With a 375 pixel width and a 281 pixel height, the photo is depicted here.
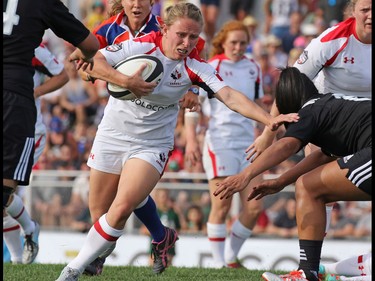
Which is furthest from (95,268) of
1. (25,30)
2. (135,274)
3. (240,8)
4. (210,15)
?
(240,8)

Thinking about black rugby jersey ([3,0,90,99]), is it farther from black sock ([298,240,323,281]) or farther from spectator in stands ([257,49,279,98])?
spectator in stands ([257,49,279,98])

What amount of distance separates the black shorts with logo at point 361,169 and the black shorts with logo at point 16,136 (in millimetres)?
2217

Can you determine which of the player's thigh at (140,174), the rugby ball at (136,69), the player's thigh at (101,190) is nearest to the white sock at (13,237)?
the player's thigh at (101,190)

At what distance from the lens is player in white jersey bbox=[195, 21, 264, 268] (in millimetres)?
10375

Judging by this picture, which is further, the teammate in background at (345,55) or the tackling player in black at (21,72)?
the teammate in background at (345,55)

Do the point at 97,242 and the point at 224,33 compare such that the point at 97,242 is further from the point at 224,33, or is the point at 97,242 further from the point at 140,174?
the point at 224,33

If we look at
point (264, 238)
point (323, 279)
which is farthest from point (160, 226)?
point (264, 238)

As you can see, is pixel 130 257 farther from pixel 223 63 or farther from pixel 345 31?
pixel 345 31

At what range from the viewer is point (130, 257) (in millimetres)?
13242

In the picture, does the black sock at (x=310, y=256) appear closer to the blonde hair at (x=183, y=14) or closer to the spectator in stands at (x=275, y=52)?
the blonde hair at (x=183, y=14)

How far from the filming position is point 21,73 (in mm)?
6352

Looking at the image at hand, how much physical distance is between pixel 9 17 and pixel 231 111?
15.2 ft

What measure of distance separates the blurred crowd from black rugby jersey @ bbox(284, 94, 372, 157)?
470 centimetres

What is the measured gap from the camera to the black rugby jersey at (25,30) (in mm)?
6266
